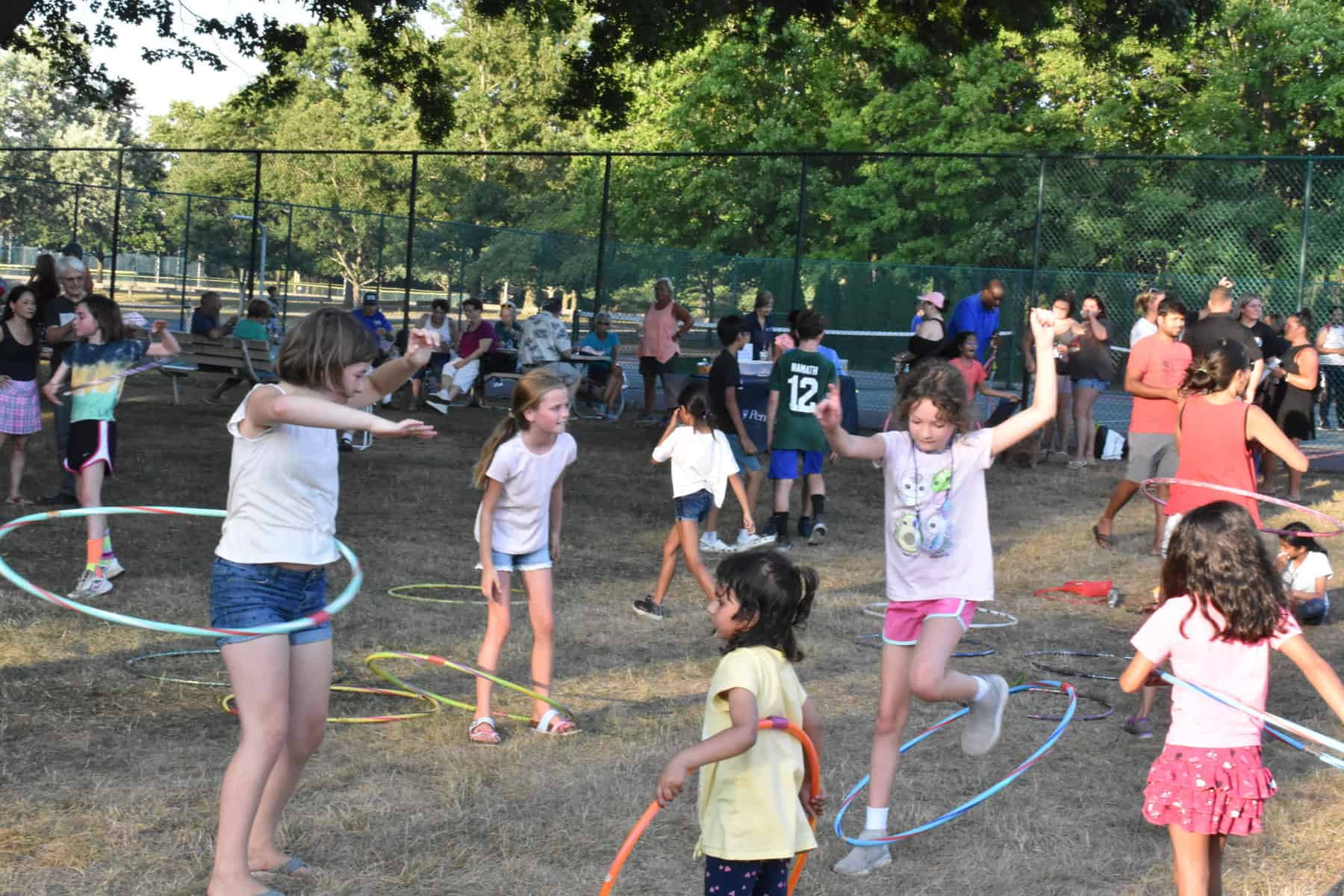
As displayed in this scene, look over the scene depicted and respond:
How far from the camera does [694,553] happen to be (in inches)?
342

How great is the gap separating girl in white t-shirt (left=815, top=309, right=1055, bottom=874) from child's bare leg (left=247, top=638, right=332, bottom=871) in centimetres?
183

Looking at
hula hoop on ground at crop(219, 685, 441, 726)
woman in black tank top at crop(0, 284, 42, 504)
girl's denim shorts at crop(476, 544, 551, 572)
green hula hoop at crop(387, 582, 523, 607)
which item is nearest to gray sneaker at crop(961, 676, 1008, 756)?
girl's denim shorts at crop(476, 544, 551, 572)

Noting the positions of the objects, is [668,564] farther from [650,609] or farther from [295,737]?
[295,737]

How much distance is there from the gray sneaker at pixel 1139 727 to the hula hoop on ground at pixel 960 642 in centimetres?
135

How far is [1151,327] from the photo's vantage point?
14555 millimetres

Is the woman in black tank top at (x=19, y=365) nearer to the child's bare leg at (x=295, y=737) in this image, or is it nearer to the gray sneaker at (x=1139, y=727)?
the child's bare leg at (x=295, y=737)

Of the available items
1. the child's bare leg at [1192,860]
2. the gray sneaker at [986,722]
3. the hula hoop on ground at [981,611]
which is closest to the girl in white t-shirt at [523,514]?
the gray sneaker at [986,722]

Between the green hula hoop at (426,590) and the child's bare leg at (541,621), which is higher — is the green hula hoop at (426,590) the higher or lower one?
the lower one

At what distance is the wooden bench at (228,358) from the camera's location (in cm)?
1942

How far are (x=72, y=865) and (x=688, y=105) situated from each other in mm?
37038

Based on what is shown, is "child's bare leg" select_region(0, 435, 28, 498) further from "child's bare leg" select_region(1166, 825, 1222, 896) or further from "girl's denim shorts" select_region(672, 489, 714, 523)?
"child's bare leg" select_region(1166, 825, 1222, 896)

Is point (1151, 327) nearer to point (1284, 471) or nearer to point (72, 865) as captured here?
point (1284, 471)

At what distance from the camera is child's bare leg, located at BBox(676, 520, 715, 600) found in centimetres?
845

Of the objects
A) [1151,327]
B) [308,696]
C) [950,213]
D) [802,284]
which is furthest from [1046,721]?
[950,213]
